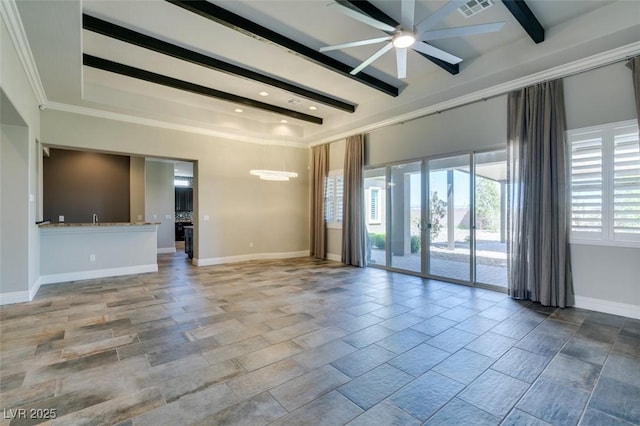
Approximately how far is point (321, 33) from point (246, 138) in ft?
14.3

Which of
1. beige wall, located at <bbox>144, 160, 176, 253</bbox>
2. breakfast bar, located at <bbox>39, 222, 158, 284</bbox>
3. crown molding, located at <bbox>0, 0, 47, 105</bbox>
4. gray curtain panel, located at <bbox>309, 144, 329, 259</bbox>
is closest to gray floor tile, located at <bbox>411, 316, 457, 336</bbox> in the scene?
gray curtain panel, located at <bbox>309, 144, 329, 259</bbox>

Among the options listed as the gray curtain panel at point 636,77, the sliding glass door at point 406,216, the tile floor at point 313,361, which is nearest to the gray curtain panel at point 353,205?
the sliding glass door at point 406,216

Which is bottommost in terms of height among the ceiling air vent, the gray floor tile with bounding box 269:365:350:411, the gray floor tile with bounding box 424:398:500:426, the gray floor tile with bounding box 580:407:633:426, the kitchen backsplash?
the gray floor tile with bounding box 580:407:633:426

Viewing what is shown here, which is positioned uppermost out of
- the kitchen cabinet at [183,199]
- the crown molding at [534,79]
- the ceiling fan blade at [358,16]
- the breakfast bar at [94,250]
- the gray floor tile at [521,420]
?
the crown molding at [534,79]

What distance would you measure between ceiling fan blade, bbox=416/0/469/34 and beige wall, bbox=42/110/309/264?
18.4 ft

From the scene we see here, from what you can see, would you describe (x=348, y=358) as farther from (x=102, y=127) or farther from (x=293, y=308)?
(x=102, y=127)

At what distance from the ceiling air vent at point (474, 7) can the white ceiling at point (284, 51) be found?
105 millimetres

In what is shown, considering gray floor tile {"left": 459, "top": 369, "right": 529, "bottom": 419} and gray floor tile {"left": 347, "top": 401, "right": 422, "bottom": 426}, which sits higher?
gray floor tile {"left": 347, "top": 401, "right": 422, "bottom": 426}

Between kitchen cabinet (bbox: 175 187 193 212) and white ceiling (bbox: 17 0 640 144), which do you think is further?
kitchen cabinet (bbox: 175 187 193 212)

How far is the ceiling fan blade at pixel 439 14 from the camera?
2.61 metres

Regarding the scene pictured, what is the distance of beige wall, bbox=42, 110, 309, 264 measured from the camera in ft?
19.2

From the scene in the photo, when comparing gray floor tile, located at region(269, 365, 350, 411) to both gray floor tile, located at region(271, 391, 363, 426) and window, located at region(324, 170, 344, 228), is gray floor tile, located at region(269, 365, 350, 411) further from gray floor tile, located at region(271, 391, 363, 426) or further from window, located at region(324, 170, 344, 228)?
window, located at region(324, 170, 344, 228)

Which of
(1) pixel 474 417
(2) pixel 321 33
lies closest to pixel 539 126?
(2) pixel 321 33

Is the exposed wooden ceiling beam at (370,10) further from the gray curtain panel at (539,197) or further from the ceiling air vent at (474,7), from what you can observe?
the gray curtain panel at (539,197)
